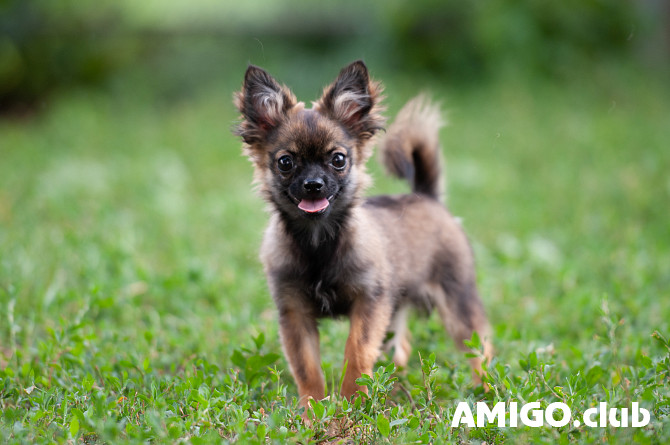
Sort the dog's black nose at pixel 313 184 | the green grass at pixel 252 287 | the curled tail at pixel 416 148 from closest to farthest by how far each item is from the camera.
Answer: the green grass at pixel 252 287 < the dog's black nose at pixel 313 184 < the curled tail at pixel 416 148

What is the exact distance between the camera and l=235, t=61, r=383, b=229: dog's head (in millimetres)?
3803

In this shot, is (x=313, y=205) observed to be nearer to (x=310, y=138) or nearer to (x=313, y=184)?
(x=313, y=184)

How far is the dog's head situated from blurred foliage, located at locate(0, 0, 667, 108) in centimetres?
988

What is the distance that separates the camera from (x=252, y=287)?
593 centimetres

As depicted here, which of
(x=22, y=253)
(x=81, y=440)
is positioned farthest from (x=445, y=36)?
(x=81, y=440)

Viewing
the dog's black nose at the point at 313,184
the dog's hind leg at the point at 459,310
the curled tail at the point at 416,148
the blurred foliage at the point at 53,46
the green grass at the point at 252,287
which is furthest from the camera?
the blurred foliage at the point at 53,46

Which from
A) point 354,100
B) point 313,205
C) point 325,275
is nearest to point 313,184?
point 313,205

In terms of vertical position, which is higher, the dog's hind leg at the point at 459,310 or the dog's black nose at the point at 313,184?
the dog's black nose at the point at 313,184

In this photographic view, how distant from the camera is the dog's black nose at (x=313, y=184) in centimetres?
367

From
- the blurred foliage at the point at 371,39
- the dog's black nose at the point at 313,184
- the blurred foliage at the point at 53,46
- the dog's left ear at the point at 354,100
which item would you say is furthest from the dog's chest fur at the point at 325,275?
the blurred foliage at the point at 53,46

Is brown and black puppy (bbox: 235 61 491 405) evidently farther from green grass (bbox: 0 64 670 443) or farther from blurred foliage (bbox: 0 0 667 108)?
blurred foliage (bbox: 0 0 667 108)

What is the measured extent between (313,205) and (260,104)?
695 mm

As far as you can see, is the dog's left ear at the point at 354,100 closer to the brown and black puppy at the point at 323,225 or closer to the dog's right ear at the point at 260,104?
the brown and black puppy at the point at 323,225

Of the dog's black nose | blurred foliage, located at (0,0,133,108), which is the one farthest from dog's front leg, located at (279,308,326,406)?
blurred foliage, located at (0,0,133,108)
